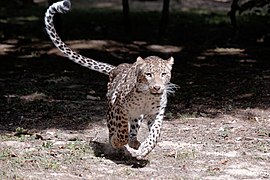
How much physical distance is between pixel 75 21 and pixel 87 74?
21.8 feet

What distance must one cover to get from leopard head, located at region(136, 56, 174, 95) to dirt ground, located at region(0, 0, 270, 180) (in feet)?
2.72

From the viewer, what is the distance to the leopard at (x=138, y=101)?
665 cm

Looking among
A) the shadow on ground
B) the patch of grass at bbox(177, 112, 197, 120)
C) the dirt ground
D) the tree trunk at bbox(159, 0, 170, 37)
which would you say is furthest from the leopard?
the tree trunk at bbox(159, 0, 170, 37)

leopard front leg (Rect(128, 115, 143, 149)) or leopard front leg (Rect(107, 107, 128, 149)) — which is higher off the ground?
leopard front leg (Rect(107, 107, 128, 149))

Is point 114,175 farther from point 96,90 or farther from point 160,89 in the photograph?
point 96,90

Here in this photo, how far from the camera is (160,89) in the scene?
6.55 m

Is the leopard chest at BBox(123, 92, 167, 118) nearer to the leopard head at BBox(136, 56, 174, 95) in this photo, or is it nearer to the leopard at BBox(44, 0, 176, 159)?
the leopard at BBox(44, 0, 176, 159)

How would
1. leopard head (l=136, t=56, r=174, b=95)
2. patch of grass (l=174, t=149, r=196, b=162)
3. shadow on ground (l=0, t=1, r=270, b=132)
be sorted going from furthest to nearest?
1. shadow on ground (l=0, t=1, r=270, b=132)
2. patch of grass (l=174, t=149, r=196, b=162)
3. leopard head (l=136, t=56, r=174, b=95)

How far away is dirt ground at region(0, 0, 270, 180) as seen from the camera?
23.0ft

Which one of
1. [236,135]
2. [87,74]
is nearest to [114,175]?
[236,135]

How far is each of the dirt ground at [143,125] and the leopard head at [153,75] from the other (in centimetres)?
83

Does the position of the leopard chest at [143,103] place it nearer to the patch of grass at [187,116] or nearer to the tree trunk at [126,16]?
the patch of grass at [187,116]

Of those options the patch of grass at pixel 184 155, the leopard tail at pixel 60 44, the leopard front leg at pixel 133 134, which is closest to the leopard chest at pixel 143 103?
the leopard front leg at pixel 133 134

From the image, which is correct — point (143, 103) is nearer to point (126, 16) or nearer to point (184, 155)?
point (184, 155)
